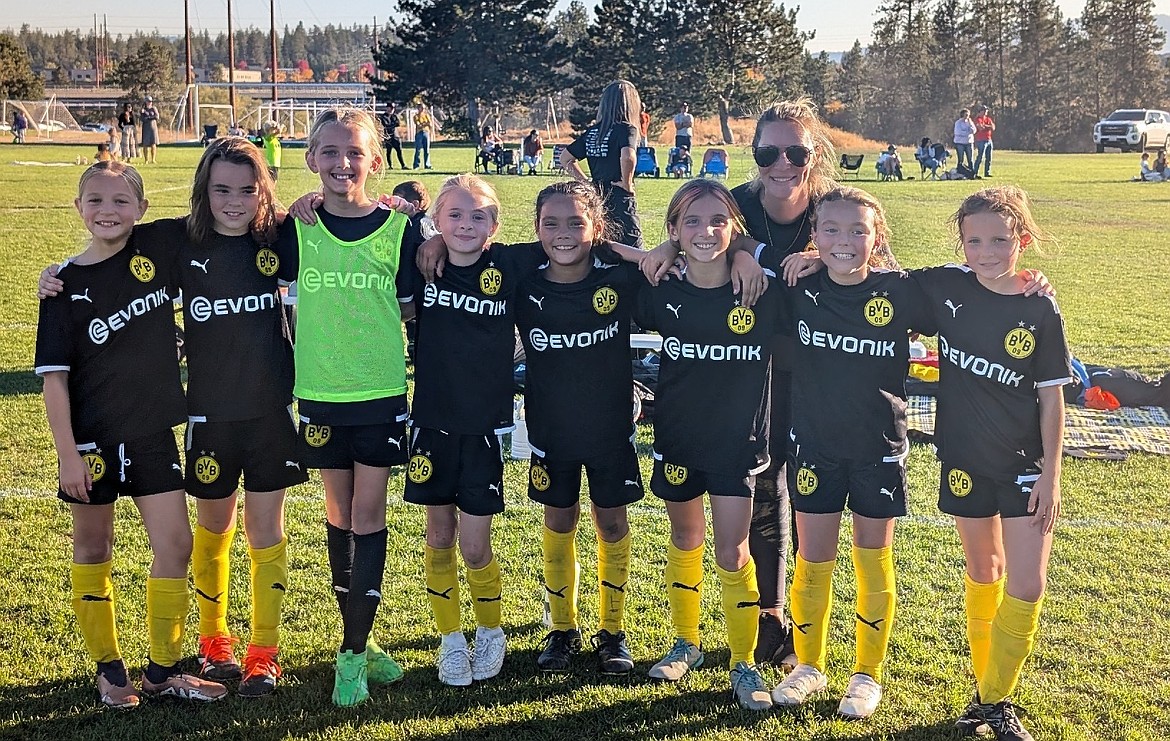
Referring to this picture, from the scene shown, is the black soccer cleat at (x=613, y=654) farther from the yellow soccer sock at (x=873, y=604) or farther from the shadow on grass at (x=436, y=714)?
the yellow soccer sock at (x=873, y=604)

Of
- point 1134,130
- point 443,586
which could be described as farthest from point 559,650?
point 1134,130

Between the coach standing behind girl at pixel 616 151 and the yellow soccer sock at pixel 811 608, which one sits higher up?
the coach standing behind girl at pixel 616 151

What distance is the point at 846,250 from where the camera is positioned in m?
3.39

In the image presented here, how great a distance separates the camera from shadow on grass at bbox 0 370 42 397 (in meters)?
7.50

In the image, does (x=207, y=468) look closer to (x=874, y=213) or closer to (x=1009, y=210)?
(x=874, y=213)

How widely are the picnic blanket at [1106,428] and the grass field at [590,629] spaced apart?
0.83 ft

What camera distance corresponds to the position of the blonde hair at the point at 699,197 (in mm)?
3561

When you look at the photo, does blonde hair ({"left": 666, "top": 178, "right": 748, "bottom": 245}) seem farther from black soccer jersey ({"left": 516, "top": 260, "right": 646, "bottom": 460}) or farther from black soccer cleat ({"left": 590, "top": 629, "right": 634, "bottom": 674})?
black soccer cleat ({"left": 590, "top": 629, "right": 634, "bottom": 674})

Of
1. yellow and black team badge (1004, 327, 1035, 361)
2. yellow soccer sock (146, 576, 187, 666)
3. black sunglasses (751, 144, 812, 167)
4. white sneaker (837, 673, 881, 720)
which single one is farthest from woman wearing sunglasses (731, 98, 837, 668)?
yellow soccer sock (146, 576, 187, 666)

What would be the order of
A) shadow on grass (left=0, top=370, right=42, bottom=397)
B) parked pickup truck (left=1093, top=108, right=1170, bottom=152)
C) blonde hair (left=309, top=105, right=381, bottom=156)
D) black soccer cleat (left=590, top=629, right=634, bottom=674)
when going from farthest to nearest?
1. parked pickup truck (left=1093, top=108, right=1170, bottom=152)
2. shadow on grass (left=0, top=370, right=42, bottom=397)
3. black soccer cleat (left=590, top=629, right=634, bottom=674)
4. blonde hair (left=309, top=105, right=381, bottom=156)

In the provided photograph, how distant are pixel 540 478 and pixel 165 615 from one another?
1349mm

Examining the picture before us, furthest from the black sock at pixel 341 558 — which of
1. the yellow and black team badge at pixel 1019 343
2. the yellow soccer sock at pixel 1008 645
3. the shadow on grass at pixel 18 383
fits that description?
the shadow on grass at pixel 18 383

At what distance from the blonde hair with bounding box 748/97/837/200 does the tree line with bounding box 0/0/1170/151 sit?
44971mm

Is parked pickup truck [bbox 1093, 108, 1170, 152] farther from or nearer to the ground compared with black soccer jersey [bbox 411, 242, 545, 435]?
farther from the ground
